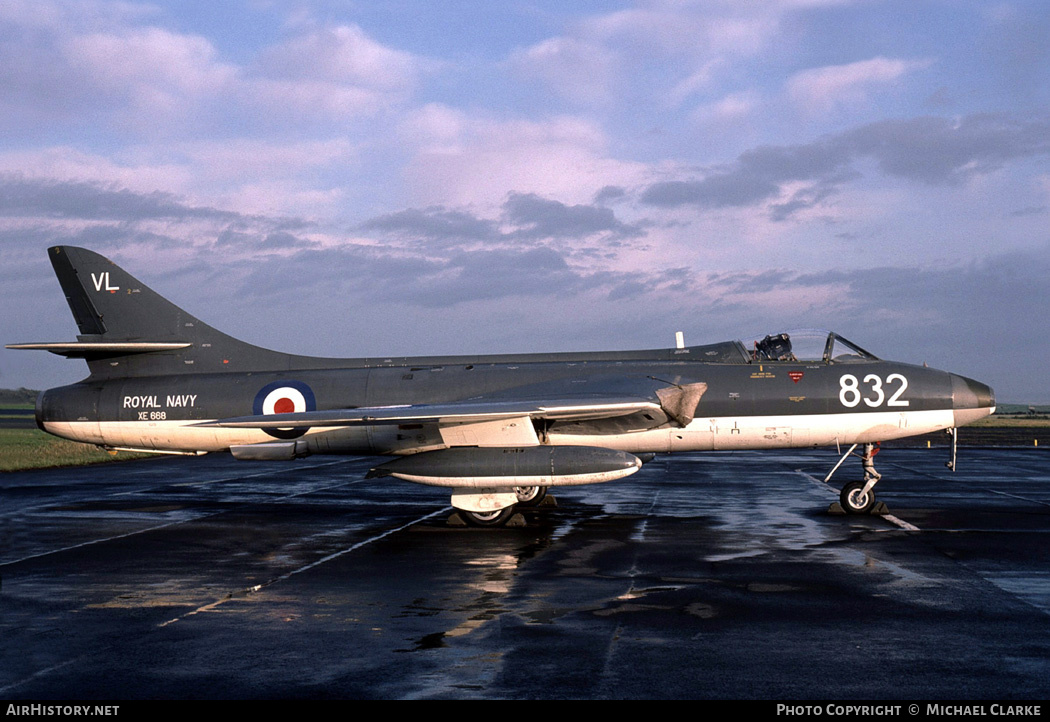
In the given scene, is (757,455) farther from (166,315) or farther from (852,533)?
(166,315)

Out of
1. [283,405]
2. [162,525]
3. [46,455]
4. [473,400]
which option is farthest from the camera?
[46,455]

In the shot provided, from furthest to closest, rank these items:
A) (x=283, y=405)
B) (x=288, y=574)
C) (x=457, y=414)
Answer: (x=283, y=405), (x=457, y=414), (x=288, y=574)

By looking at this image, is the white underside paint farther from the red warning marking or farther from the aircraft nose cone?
the red warning marking

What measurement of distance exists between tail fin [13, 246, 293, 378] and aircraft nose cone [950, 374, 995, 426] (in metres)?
12.2

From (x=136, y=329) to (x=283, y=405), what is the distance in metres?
3.38

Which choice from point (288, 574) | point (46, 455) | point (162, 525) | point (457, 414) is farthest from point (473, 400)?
point (46, 455)

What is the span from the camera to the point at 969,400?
14.6m

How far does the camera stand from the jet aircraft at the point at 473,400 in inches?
513

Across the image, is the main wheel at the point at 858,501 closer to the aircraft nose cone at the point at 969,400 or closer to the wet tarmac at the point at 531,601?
the wet tarmac at the point at 531,601

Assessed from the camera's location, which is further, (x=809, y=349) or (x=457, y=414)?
(x=809, y=349)

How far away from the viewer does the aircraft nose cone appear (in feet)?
47.8

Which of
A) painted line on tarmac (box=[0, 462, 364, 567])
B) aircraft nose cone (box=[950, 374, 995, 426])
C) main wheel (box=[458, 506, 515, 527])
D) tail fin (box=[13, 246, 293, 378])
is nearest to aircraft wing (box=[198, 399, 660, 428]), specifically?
main wheel (box=[458, 506, 515, 527])

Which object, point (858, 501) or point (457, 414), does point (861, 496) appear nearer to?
point (858, 501)

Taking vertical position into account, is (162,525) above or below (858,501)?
below
